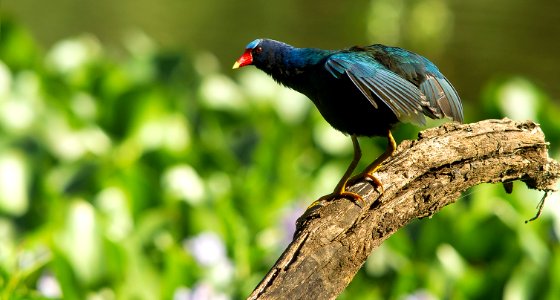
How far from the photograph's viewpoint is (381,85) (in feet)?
8.83

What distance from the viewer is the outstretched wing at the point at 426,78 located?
285 centimetres

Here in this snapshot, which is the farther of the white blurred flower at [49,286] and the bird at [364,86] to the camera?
the white blurred flower at [49,286]

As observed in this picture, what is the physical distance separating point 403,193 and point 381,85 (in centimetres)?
30

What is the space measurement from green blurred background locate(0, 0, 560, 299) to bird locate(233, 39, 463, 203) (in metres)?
0.91

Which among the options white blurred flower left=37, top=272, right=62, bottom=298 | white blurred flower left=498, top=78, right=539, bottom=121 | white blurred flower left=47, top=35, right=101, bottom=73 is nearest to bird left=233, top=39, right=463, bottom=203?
white blurred flower left=37, top=272, right=62, bottom=298

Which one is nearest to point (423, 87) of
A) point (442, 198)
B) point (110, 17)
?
point (442, 198)

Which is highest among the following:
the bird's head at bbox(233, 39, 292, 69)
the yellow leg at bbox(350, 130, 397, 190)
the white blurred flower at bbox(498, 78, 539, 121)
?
the white blurred flower at bbox(498, 78, 539, 121)

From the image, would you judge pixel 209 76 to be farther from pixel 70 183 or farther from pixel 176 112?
pixel 70 183

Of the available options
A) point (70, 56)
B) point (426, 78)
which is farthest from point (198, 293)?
point (70, 56)

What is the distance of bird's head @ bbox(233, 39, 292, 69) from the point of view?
297 cm

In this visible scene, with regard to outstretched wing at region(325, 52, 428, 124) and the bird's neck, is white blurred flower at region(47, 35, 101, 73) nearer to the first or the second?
the bird's neck

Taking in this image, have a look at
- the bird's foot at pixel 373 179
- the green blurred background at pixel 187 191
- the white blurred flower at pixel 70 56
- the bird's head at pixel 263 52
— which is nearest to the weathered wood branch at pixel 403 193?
the bird's foot at pixel 373 179

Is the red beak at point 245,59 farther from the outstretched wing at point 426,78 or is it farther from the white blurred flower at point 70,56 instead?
the white blurred flower at point 70,56

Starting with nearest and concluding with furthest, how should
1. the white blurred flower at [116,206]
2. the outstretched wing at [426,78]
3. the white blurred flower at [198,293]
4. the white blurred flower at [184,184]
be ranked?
the outstretched wing at [426,78], the white blurred flower at [198,293], the white blurred flower at [116,206], the white blurred flower at [184,184]
